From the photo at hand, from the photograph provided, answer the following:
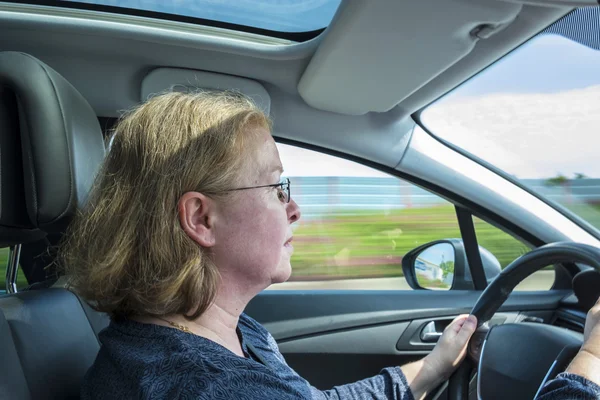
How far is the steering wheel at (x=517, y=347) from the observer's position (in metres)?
1.42

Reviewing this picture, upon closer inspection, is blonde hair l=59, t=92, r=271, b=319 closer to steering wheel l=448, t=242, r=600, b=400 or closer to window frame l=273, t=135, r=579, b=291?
steering wheel l=448, t=242, r=600, b=400

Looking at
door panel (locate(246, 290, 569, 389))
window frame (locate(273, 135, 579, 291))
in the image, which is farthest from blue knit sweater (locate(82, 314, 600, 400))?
window frame (locate(273, 135, 579, 291))

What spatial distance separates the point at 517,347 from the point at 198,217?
0.82 m

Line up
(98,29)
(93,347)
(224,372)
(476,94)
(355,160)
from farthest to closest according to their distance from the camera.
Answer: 1. (355,160)
2. (476,94)
3. (98,29)
4. (93,347)
5. (224,372)

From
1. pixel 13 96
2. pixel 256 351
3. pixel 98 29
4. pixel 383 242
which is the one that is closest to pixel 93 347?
pixel 256 351

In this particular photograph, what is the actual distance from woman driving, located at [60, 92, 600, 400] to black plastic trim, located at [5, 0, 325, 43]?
0.77 meters

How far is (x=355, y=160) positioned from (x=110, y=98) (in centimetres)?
101

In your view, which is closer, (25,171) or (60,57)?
(25,171)

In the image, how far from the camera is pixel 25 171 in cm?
150

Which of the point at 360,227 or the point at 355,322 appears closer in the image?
the point at 355,322

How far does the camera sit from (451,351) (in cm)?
167

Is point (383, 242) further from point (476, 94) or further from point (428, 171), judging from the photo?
point (476, 94)

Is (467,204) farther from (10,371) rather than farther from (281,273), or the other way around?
(10,371)

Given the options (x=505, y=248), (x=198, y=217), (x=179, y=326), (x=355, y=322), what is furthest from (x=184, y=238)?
(x=505, y=248)
